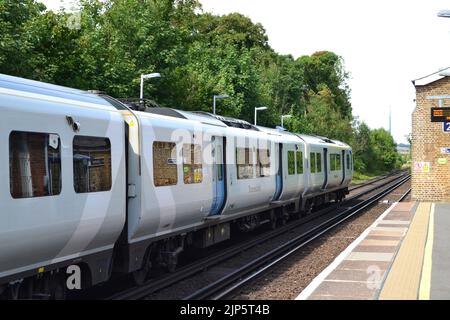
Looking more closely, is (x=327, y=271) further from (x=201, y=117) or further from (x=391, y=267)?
(x=201, y=117)

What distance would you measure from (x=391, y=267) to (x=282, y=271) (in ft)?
6.84

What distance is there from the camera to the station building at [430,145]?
86.0ft

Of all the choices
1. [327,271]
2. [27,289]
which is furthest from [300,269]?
[27,289]

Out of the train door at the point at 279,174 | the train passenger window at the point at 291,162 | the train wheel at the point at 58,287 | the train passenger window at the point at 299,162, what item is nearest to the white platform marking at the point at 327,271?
the train door at the point at 279,174

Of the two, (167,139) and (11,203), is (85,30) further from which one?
(11,203)

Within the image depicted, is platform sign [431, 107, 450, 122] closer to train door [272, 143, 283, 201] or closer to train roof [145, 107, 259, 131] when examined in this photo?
train door [272, 143, 283, 201]

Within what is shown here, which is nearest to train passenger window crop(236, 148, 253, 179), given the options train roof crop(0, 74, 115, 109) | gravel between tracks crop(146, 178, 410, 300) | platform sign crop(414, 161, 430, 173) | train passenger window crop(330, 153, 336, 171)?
gravel between tracks crop(146, 178, 410, 300)

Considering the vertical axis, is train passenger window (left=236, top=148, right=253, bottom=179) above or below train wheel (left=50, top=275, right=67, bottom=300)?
above

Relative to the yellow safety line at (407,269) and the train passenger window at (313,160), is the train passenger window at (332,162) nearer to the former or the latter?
the train passenger window at (313,160)

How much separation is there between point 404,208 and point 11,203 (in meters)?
20.3

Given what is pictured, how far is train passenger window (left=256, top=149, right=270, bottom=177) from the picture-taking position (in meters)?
15.1

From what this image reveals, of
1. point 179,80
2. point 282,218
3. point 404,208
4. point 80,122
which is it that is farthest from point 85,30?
point 80,122

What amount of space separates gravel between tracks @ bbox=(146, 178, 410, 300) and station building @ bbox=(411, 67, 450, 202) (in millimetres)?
10609

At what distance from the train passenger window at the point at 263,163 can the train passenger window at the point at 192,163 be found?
4013mm
